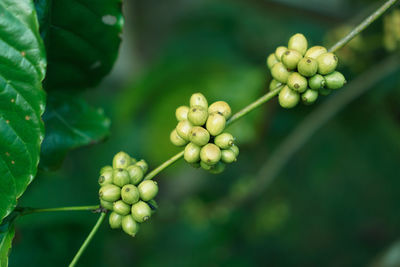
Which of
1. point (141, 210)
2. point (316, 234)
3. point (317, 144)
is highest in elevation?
point (317, 144)

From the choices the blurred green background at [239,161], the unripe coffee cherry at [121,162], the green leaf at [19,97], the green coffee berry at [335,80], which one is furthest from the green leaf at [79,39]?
the blurred green background at [239,161]

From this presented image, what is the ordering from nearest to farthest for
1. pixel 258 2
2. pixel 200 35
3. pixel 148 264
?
pixel 148 264, pixel 258 2, pixel 200 35

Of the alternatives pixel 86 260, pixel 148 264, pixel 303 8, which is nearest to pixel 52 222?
pixel 86 260

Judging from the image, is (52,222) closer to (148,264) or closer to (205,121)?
(148,264)

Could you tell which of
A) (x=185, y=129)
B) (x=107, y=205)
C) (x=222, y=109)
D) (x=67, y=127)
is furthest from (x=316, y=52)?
(x=67, y=127)

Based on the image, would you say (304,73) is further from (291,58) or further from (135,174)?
(135,174)

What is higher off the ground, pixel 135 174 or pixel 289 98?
pixel 289 98
